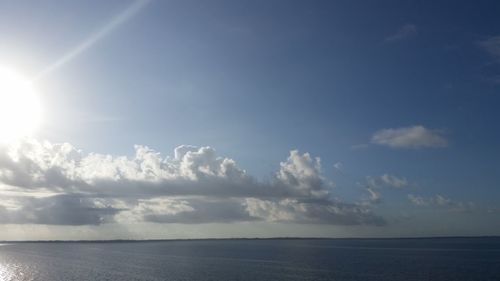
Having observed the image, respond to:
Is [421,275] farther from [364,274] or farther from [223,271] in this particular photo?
[223,271]

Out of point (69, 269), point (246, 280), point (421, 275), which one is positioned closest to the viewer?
point (246, 280)

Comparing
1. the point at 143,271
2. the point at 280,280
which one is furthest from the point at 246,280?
the point at 143,271

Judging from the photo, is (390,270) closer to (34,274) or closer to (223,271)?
(223,271)

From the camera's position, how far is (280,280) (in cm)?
14188

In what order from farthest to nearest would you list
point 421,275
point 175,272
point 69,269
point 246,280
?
point 69,269
point 175,272
point 421,275
point 246,280

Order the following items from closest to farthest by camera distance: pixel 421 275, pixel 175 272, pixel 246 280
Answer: pixel 246 280 → pixel 421 275 → pixel 175 272

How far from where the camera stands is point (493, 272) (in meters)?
158

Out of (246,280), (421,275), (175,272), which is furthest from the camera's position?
(175,272)

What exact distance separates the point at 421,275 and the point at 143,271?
9503cm

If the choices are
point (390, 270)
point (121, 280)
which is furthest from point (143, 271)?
point (390, 270)

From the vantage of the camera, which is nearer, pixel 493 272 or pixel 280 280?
pixel 280 280

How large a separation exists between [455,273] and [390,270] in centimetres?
2190

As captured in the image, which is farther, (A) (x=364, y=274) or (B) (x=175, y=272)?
(B) (x=175, y=272)

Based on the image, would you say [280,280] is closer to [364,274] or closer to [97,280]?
→ [364,274]
